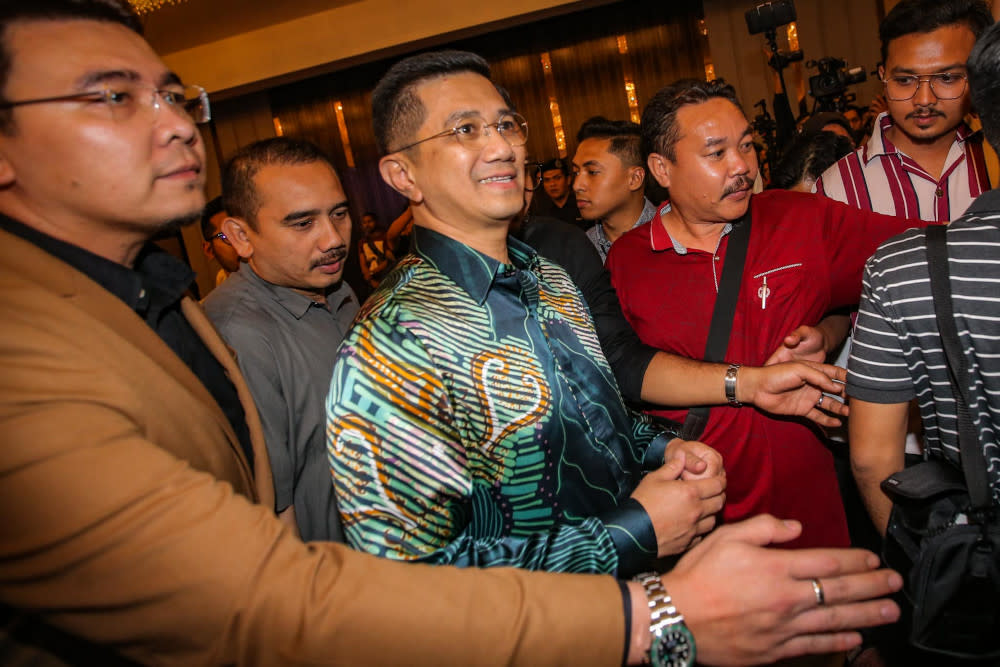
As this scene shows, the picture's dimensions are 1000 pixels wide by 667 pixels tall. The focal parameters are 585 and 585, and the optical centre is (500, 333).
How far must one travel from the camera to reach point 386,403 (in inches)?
38.9

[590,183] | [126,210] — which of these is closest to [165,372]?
[126,210]

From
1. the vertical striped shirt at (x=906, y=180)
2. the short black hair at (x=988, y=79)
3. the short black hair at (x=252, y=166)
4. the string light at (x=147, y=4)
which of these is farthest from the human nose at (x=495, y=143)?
the string light at (x=147, y=4)

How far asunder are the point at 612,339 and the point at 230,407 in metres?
1.08

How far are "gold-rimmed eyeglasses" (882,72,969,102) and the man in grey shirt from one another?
2146 millimetres

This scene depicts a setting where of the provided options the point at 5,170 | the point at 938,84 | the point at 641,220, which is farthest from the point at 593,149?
the point at 5,170

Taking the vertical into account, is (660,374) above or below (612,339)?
below

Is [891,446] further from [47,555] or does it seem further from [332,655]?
[47,555]

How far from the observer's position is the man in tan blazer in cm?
64

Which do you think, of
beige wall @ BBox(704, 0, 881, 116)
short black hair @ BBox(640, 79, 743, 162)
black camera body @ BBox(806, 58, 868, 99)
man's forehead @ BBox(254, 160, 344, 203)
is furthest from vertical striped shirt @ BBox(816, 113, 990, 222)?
beige wall @ BBox(704, 0, 881, 116)

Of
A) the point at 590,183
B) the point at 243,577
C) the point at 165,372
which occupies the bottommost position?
the point at 243,577

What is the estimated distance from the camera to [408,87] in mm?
1321

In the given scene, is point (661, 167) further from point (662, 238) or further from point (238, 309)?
point (238, 309)

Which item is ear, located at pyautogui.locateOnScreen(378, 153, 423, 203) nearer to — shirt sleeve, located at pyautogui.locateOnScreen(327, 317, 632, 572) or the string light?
shirt sleeve, located at pyautogui.locateOnScreen(327, 317, 632, 572)

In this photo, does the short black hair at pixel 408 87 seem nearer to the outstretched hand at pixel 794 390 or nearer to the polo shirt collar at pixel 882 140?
the outstretched hand at pixel 794 390
